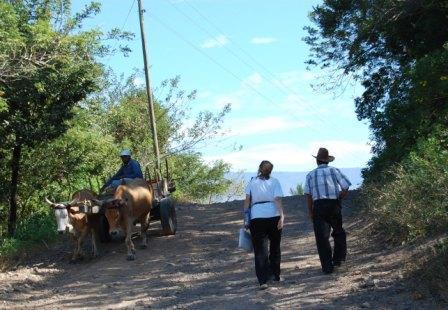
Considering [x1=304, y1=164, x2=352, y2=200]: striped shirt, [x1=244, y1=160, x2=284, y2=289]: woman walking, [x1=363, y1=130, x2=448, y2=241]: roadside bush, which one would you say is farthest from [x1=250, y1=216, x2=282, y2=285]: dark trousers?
[x1=363, y1=130, x2=448, y2=241]: roadside bush

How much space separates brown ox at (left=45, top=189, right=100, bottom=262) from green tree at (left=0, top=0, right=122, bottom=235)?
3617 millimetres

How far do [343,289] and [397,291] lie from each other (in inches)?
31.9

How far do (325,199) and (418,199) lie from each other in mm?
2274

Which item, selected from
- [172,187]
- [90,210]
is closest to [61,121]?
[172,187]

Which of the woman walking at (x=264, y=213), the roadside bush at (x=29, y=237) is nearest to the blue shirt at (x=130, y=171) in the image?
the roadside bush at (x=29, y=237)

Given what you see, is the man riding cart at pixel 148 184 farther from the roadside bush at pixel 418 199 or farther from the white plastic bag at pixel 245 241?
the roadside bush at pixel 418 199

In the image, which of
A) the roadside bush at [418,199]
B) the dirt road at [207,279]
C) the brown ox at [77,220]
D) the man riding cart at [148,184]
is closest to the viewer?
the dirt road at [207,279]

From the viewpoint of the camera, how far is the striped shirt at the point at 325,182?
9164 mm

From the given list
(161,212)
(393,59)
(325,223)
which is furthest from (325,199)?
(393,59)

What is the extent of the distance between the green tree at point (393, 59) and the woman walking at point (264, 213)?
228 inches

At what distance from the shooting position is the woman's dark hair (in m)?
8.79

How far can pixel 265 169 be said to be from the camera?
8789 mm

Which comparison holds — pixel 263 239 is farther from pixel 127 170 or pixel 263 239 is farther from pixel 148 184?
pixel 127 170

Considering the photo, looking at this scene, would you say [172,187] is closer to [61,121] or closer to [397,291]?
[61,121]
